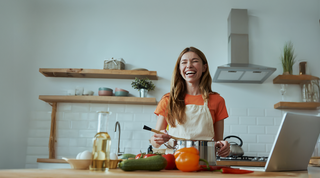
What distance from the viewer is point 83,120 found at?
12.2 ft

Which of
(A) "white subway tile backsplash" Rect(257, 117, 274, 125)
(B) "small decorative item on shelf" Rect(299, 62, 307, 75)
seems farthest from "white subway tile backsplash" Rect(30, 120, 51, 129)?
(B) "small decorative item on shelf" Rect(299, 62, 307, 75)

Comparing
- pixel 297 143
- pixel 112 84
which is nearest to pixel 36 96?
pixel 112 84

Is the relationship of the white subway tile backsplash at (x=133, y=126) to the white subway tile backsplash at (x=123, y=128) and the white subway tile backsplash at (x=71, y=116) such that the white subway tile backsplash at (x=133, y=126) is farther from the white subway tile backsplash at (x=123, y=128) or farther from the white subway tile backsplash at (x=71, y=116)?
the white subway tile backsplash at (x=71, y=116)

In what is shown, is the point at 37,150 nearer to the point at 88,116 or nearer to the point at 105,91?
the point at 88,116

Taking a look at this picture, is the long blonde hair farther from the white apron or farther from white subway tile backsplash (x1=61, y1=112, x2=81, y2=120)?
white subway tile backsplash (x1=61, y1=112, x2=81, y2=120)

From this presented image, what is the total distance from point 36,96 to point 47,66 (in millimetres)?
437

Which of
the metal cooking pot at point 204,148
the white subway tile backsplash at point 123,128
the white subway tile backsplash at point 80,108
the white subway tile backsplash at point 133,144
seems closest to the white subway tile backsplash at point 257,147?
the white subway tile backsplash at point 123,128

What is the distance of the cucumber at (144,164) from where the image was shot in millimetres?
932

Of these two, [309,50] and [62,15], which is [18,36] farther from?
[309,50]

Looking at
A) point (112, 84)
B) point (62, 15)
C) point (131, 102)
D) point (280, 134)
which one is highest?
point (62, 15)

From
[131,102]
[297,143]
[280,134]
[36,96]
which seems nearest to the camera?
[280,134]

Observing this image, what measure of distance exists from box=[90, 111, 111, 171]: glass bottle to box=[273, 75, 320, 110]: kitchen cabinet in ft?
9.87

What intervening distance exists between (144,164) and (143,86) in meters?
2.61

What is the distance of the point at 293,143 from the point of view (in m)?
1.18
